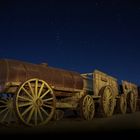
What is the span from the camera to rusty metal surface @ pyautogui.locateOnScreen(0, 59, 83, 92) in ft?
30.2

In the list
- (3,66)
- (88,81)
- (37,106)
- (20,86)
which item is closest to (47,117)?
(37,106)

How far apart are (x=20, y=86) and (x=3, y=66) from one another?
2.86 ft

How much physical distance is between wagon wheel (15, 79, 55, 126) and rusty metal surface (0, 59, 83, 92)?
0.37 metres

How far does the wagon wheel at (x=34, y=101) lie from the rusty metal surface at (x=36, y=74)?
37 centimetres

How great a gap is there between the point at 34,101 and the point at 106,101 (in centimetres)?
530

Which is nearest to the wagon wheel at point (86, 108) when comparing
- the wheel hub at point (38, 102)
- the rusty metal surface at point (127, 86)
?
the wheel hub at point (38, 102)

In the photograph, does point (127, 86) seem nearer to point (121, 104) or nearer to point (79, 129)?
point (121, 104)

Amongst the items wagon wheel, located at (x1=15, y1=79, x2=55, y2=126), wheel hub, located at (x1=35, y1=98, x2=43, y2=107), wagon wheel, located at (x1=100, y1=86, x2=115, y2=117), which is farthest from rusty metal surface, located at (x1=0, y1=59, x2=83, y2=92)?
wagon wheel, located at (x1=100, y1=86, x2=115, y2=117)

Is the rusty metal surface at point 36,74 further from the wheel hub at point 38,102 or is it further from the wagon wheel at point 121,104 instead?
the wagon wheel at point 121,104

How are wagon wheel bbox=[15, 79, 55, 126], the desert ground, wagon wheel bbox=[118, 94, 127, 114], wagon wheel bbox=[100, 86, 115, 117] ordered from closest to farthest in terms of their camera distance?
the desert ground < wagon wheel bbox=[15, 79, 55, 126] < wagon wheel bbox=[100, 86, 115, 117] < wagon wheel bbox=[118, 94, 127, 114]

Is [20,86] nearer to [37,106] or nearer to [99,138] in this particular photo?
[37,106]

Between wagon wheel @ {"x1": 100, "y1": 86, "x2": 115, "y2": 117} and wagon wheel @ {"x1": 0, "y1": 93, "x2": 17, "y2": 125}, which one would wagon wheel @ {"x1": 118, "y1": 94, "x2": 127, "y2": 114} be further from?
wagon wheel @ {"x1": 0, "y1": 93, "x2": 17, "y2": 125}

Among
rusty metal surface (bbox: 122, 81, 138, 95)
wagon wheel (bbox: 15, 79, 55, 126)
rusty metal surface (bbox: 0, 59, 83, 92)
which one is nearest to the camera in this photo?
wagon wheel (bbox: 15, 79, 55, 126)

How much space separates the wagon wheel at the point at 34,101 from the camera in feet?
29.2
